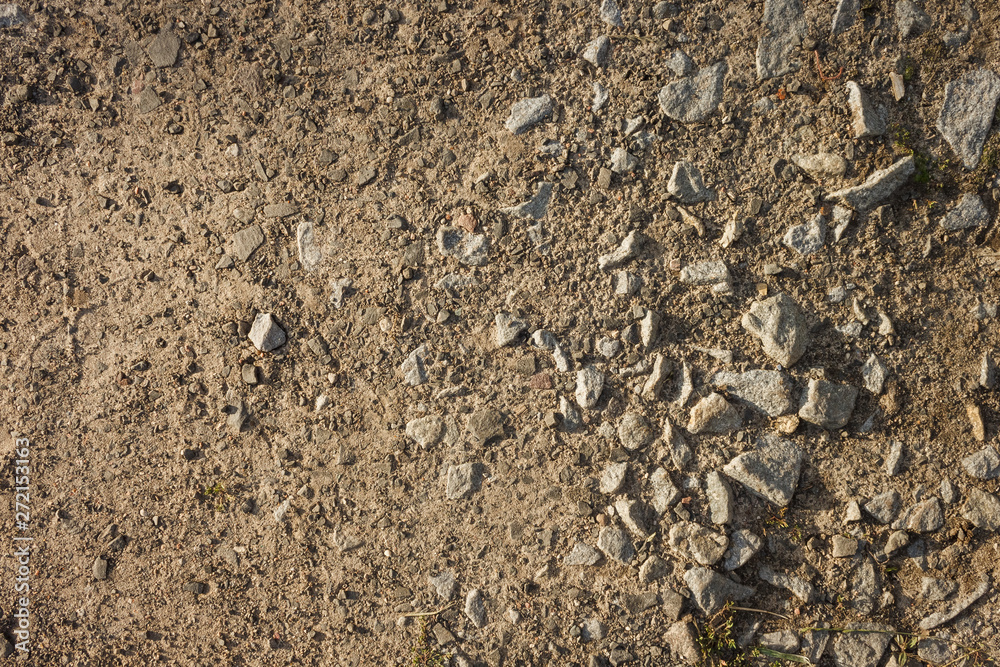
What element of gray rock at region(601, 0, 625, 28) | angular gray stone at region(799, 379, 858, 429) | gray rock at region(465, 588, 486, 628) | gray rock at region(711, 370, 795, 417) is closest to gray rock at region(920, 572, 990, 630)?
angular gray stone at region(799, 379, 858, 429)

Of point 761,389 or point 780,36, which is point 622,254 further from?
point 780,36

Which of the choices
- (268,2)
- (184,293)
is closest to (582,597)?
(184,293)

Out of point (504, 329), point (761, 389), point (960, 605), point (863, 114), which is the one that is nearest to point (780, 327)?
point (761, 389)

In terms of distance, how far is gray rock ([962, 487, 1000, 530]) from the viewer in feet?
8.01

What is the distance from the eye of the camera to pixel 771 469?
8.18 feet

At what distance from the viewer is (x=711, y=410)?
2.50 meters

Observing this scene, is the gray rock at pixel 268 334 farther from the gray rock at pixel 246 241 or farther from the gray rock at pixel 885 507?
the gray rock at pixel 885 507

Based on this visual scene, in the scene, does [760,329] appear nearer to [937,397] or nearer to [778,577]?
[937,397]

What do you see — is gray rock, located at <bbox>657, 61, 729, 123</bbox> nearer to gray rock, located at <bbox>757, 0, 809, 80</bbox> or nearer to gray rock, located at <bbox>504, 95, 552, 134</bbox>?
gray rock, located at <bbox>757, 0, 809, 80</bbox>

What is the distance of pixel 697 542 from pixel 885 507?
80 cm

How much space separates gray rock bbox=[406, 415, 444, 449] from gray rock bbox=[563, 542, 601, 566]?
778mm

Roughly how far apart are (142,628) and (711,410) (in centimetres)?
281

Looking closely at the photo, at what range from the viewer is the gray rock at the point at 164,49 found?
2820 millimetres

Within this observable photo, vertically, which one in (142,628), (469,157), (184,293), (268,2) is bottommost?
(142,628)
